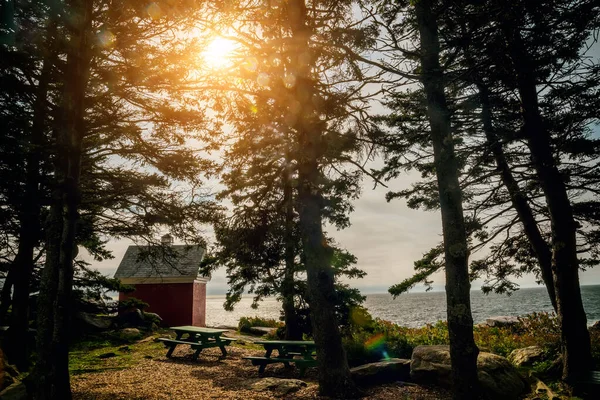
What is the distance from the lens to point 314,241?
776cm

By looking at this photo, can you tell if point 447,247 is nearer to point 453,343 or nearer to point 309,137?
point 453,343

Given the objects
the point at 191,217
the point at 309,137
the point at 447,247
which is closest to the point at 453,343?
the point at 447,247

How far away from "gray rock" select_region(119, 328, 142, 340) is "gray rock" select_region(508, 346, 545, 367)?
50.1 ft

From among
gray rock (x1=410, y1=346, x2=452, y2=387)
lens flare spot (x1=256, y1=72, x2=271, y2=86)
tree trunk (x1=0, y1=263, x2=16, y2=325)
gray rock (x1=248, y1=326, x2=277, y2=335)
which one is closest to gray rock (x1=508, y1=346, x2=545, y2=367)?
gray rock (x1=410, y1=346, x2=452, y2=387)

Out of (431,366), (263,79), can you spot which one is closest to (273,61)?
(263,79)

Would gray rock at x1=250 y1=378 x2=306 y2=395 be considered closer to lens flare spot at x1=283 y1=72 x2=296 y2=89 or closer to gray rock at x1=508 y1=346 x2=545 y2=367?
gray rock at x1=508 y1=346 x2=545 y2=367

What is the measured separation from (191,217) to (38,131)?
4.56m

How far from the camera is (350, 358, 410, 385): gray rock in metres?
8.02

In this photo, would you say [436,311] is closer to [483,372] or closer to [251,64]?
[483,372]

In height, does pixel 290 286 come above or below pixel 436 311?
above

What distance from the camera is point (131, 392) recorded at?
7.48 m

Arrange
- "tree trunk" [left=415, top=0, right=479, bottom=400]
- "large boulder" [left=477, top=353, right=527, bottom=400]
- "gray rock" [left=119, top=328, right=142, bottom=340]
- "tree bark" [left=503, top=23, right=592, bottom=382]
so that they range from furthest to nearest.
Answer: "gray rock" [left=119, top=328, right=142, bottom=340] → "tree bark" [left=503, top=23, right=592, bottom=382] → "large boulder" [left=477, top=353, right=527, bottom=400] → "tree trunk" [left=415, top=0, right=479, bottom=400]

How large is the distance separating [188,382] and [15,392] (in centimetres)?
343

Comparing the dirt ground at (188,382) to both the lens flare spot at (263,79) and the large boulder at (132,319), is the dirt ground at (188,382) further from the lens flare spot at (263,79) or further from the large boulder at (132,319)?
the large boulder at (132,319)
